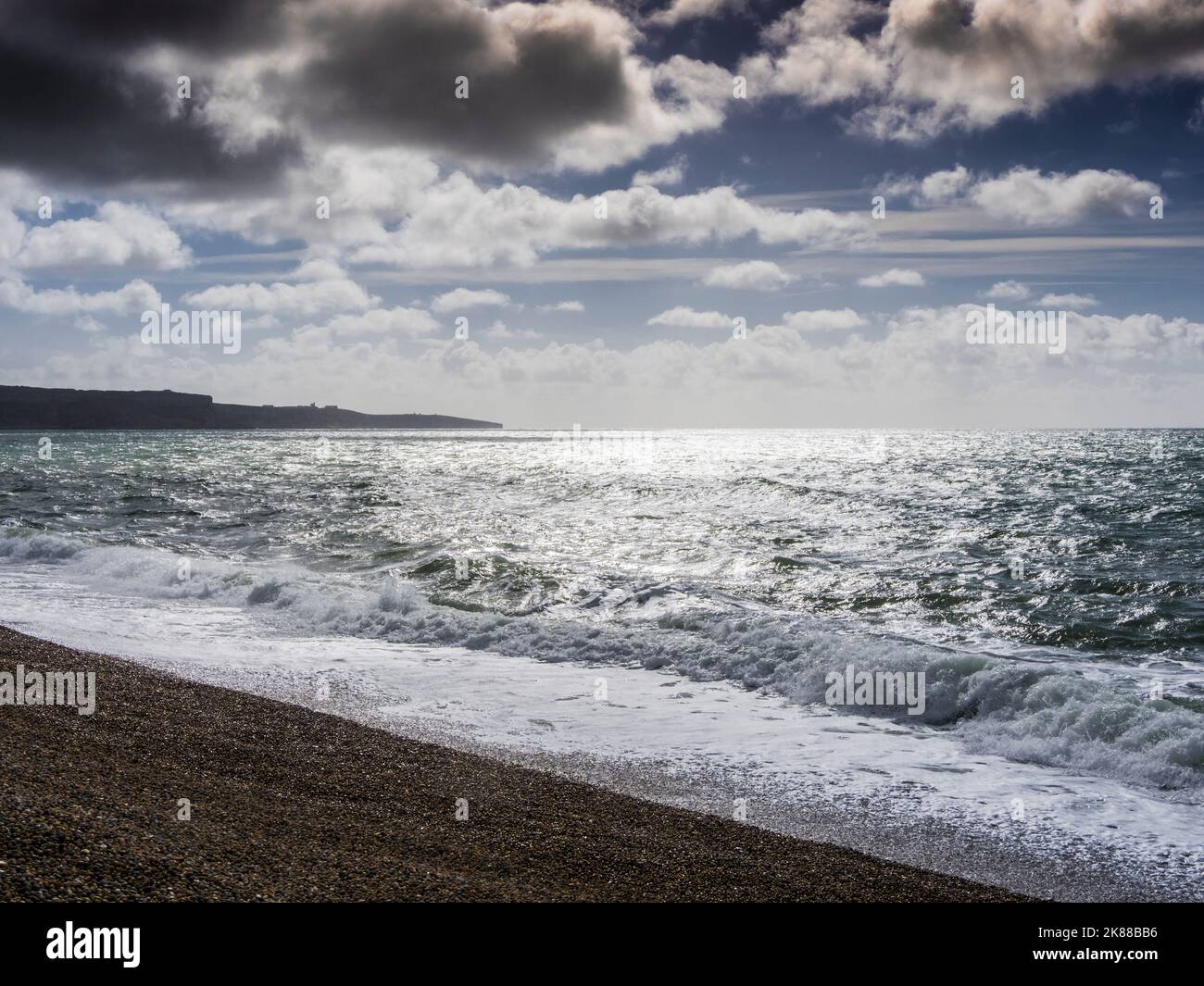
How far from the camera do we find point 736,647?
12344 mm

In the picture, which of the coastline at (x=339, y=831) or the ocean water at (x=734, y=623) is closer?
the coastline at (x=339, y=831)

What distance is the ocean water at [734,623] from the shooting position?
8.11 metres

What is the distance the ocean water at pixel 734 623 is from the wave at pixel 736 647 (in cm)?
5

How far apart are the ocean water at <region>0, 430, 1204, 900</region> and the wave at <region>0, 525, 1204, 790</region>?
47mm

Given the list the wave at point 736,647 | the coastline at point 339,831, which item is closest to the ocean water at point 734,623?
the wave at point 736,647

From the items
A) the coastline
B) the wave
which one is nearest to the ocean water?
the wave

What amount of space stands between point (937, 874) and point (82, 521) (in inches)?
1165

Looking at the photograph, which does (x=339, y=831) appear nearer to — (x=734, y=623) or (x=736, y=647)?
(x=736, y=647)

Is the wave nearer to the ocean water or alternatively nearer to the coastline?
the ocean water

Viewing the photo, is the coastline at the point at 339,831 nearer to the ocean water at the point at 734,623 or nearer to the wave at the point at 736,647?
the ocean water at the point at 734,623

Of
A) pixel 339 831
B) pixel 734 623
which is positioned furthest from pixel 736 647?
pixel 339 831

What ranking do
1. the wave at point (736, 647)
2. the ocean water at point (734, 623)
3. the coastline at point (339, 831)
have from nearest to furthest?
1. the coastline at point (339, 831)
2. the ocean water at point (734, 623)
3. the wave at point (736, 647)

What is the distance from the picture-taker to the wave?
8383 mm
